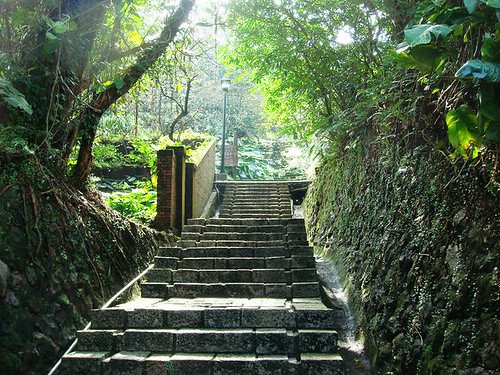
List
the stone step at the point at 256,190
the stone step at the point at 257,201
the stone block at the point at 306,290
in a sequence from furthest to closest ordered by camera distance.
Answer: the stone step at the point at 256,190, the stone step at the point at 257,201, the stone block at the point at 306,290

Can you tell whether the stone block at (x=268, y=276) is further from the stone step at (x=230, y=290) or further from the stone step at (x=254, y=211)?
the stone step at (x=254, y=211)

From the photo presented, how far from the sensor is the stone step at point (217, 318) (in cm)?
421

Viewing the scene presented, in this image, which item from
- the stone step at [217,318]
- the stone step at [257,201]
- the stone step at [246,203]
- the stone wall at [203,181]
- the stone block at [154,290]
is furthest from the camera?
the stone step at [257,201]

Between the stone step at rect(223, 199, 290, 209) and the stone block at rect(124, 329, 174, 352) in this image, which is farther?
the stone step at rect(223, 199, 290, 209)

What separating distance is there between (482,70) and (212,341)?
312 cm

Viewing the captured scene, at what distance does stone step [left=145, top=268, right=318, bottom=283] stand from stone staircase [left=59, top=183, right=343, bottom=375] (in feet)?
0.04

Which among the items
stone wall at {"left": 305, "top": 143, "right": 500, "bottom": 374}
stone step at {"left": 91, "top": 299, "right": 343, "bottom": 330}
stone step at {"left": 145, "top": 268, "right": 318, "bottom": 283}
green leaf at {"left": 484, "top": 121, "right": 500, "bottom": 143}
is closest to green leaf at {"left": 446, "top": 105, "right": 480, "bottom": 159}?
green leaf at {"left": 484, "top": 121, "right": 500, "bottom": 143}

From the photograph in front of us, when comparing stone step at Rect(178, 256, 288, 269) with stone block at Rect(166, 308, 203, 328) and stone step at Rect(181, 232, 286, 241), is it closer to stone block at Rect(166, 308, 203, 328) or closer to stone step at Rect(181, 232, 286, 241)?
stone step at Rect(181, 232, 286, 241)

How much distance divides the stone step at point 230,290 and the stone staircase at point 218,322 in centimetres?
1

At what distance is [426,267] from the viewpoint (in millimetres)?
3287

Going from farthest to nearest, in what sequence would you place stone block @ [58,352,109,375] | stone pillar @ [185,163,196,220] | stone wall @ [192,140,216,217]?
stone wall @ [192,140,216,217], stone pillar @ [185,163,196,220], stone block @ [58,352,109,375]

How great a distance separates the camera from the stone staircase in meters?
3.69

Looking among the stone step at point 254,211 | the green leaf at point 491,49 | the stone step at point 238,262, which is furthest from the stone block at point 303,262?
the stone step at point 254,211

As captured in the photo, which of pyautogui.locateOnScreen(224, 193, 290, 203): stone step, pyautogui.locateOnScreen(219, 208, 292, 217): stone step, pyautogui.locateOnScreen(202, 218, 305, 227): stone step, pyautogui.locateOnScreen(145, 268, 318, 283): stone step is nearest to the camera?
pyautogui.locateOnScreen(145, 268, 318, 283): stone step
